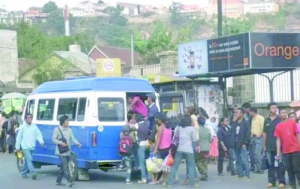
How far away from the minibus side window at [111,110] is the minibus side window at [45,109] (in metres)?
2.42

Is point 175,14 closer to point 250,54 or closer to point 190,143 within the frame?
point 250,54

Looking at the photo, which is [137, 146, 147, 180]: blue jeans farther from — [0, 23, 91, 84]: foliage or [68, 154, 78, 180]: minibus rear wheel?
[0, 23, 91, 84]: foliage

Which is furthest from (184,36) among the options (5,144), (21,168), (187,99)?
(21,168)

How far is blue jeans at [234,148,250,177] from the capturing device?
19.9 m

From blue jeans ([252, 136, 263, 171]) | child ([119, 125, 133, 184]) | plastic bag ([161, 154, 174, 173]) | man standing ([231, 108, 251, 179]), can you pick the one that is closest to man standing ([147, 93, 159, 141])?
child ([119, 125, 133, 184])

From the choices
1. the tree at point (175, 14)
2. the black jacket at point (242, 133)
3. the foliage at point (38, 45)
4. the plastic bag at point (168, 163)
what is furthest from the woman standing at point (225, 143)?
the tree at point (175, 14)

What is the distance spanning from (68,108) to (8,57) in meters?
44.6

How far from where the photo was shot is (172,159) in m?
18.7

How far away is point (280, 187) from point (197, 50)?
381 inches

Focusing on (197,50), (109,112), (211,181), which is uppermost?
(197,50)

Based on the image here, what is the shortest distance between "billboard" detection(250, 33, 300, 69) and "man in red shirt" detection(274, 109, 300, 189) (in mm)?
6421

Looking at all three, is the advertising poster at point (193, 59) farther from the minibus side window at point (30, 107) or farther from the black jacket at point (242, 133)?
the minibus side window at point (30, 107)

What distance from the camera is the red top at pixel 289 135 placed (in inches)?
659

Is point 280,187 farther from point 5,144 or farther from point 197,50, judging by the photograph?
point 5,144
